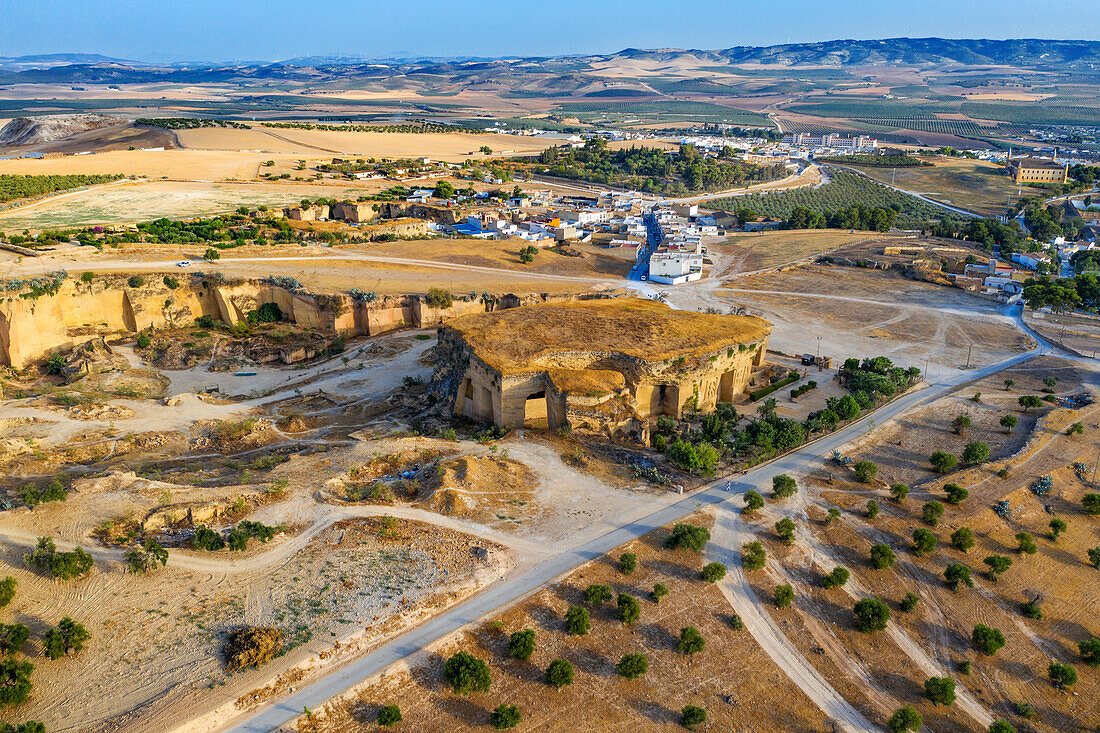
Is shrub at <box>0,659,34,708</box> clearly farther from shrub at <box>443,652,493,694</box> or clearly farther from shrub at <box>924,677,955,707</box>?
shrub at <box>924,677,955,707</box>

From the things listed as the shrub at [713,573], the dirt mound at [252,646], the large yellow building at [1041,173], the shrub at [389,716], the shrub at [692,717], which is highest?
the large yellow building at [1041,173]

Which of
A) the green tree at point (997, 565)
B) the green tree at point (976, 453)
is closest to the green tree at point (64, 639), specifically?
the green tree at point (997, 565)

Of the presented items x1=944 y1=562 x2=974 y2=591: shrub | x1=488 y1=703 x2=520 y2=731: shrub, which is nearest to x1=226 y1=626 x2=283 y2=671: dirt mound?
x1=488 y1=703 x2=520 y2=731: shrub

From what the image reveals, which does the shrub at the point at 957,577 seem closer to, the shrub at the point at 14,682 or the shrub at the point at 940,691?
the shrub at the point at 940,691

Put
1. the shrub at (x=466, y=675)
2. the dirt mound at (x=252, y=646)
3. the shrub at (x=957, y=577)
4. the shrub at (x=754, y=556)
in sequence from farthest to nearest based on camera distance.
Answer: the shrub at (x=754, y=556)
the shrub at (x=957, y=577)
the dirt mound at (x=252, y=646)
the shrub at (x=466, y=675)

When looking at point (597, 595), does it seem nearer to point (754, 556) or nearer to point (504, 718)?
point (504, 718)

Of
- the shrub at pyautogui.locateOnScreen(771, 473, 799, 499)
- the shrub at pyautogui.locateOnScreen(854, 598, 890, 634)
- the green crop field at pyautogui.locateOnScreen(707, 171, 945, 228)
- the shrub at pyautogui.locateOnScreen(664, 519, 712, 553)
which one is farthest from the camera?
the green crop field at pyautogui.locateOnScreen(707, 171, 945, 228)
